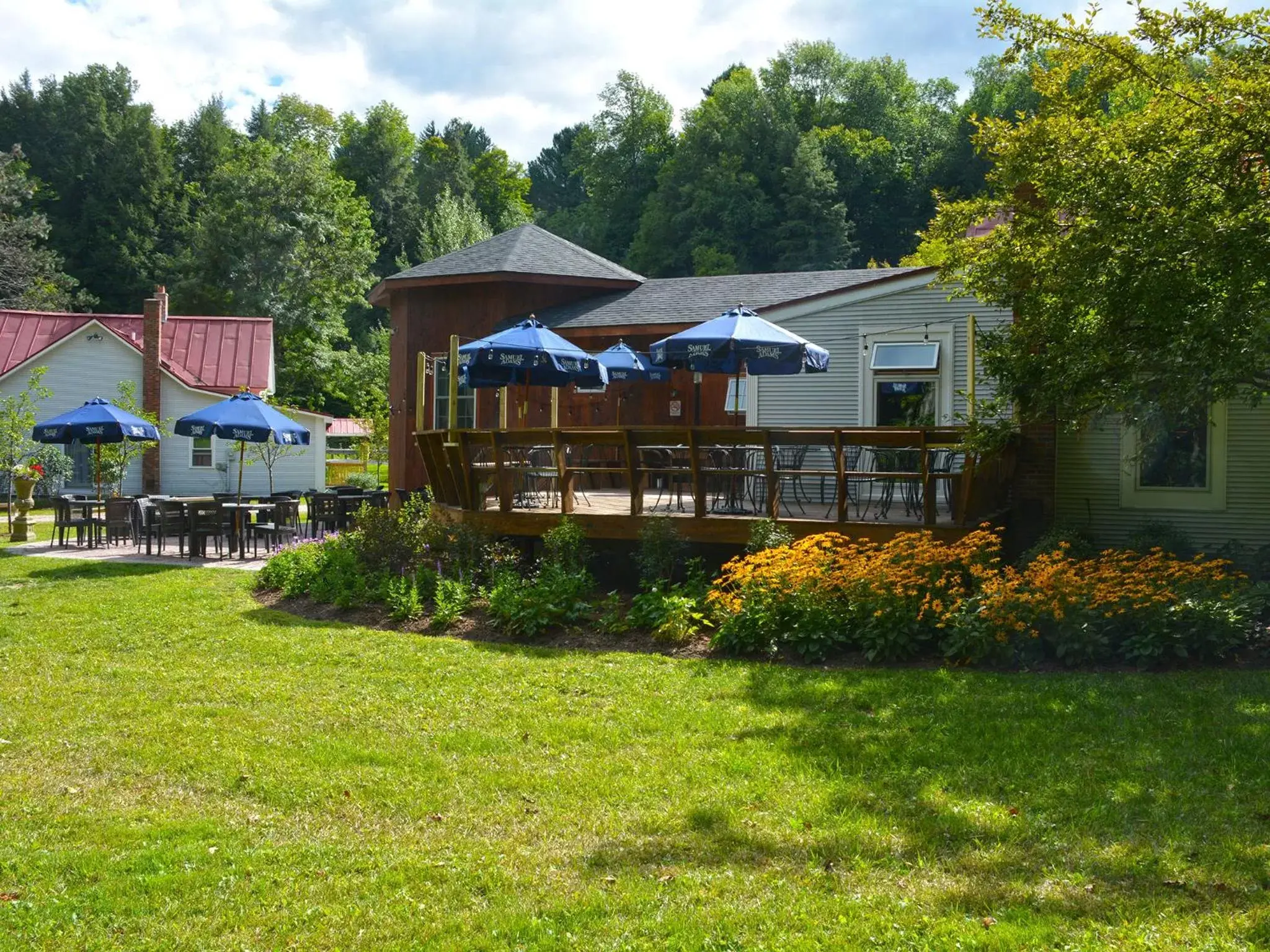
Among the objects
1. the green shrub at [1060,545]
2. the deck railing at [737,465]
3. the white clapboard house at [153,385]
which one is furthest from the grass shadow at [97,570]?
the white clapboard house at [153,385]

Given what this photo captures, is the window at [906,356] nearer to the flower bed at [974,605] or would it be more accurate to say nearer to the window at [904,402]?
the window at [904,402]

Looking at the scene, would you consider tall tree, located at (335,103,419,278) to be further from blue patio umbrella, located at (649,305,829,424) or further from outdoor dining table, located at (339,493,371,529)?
blue patio umbrella, located at (649,305,829,424)

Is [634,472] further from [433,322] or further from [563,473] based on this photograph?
[433,322]

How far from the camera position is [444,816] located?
5297 millimetres

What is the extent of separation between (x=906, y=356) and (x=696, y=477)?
5.46 metres

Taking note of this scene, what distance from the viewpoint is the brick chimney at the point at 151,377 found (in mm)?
29516

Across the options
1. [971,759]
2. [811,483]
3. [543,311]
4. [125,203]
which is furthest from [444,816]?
[125,203]

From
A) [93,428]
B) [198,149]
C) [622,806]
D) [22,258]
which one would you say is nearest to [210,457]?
[93,428]

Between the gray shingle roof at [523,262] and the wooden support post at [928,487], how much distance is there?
11.0m

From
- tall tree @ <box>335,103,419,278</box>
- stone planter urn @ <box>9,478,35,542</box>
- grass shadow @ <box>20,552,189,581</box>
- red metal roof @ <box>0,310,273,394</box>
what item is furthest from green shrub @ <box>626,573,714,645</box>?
tall tree @ <box>335,103,419,278</box>

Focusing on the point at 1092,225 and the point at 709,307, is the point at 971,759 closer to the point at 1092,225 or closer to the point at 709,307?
the point at 1092,225

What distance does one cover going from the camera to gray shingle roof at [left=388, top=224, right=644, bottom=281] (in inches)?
788

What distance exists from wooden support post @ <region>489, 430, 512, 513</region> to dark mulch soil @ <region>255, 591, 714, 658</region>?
5.80 ft

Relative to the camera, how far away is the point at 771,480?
11.0m
